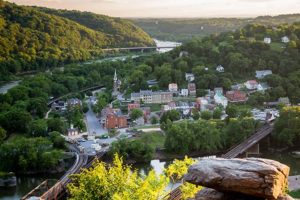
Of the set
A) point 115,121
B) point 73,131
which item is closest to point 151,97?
point 115,121

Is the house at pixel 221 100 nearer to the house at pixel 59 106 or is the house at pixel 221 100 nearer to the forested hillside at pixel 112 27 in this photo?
the house at pixel 59 106

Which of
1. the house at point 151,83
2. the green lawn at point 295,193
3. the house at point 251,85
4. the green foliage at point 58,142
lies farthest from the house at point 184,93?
the green lawn at point 295,193

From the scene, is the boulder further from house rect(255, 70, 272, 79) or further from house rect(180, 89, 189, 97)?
house rect(255, 70, 272, 79)

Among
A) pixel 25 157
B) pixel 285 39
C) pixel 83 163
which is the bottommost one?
pixel 83 163

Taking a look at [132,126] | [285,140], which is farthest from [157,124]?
[285,140]

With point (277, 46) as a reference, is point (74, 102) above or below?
below

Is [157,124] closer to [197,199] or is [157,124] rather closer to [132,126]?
[132,126]

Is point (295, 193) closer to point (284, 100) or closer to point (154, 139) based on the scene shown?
point (154, 139)
